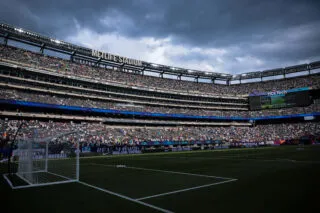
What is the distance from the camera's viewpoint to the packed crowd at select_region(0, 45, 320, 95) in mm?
51156

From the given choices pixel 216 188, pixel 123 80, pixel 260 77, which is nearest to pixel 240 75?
pixel 260 77

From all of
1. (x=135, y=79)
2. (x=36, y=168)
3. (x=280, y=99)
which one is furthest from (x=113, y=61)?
(x=280, y=99)

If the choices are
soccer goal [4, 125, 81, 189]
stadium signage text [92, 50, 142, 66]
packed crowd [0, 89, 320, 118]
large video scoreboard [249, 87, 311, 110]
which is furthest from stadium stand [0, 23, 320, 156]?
soccer goal [4, 125, 81, 189]

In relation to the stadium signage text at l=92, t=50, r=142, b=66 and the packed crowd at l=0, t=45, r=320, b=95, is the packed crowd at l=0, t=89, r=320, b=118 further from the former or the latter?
the stadium signage text at l=92, t=50, r=142, b=66

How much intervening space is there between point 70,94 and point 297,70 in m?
84.8

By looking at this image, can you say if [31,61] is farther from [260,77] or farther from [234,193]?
[260,77]

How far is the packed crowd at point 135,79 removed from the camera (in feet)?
168

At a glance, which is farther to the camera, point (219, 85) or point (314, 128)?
point (219, 85)

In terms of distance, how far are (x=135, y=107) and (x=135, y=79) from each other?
11.1 metres

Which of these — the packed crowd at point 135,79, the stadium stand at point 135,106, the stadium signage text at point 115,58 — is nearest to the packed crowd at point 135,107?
the stadium stand at point 135,106

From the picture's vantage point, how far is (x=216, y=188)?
7828mm

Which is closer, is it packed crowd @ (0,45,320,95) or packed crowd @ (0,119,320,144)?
packed crowd @ (0,119,320,144)

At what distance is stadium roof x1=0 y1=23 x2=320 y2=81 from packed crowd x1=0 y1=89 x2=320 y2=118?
1416 centimetres

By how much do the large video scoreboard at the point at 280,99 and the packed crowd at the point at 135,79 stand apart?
3.91 metres
